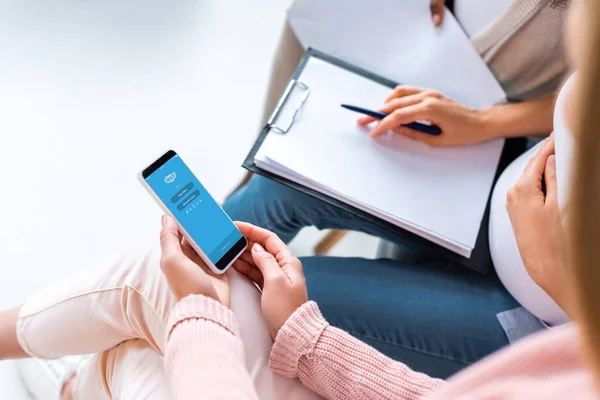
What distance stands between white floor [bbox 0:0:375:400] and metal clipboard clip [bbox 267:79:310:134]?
0.46 m

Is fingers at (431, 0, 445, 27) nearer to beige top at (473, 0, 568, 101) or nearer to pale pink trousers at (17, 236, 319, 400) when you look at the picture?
beige top at (473, 0, 568, 101)

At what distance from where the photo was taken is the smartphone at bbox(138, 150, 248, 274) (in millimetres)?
603

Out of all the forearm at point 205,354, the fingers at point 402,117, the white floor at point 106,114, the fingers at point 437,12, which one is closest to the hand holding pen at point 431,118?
the fingers at point 402,117

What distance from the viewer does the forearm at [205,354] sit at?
18.4 inches

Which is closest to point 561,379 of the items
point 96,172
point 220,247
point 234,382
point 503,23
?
point 234,382

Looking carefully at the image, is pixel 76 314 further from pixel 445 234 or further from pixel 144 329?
pixel 445 234

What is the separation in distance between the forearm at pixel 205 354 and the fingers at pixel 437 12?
1.63 feet

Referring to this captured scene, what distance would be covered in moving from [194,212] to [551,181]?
394 millimetres

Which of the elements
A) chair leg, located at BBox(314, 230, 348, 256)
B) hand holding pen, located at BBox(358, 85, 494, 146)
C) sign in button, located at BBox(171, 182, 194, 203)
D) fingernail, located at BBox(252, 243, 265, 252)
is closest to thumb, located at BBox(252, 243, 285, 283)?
fingernail, located at BBox(252, 243, 265, 252)

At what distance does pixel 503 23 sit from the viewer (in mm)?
685

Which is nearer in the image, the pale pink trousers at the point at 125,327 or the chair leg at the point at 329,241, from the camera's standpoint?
the pale pink trousers at the point at 125,327

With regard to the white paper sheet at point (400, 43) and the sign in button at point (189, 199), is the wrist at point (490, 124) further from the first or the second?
the sign in button at point (189, 199)

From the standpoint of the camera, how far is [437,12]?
0.75 meters

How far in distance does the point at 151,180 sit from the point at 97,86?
671 millimetres
